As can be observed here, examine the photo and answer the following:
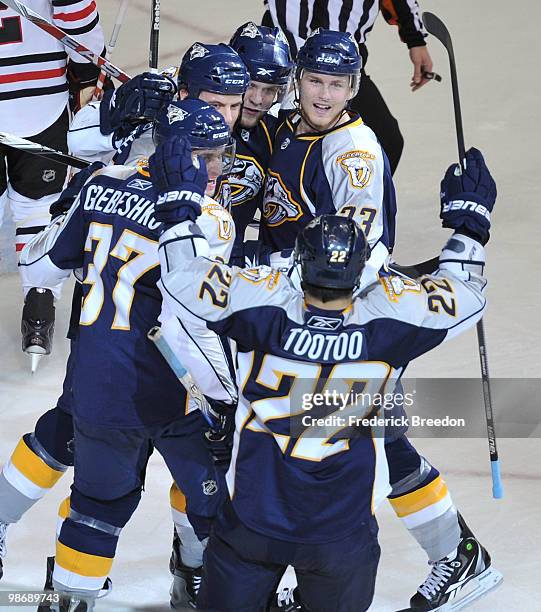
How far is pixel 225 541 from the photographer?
2.62 m

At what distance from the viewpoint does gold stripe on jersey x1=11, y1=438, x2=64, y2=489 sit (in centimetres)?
322

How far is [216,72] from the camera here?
331 centimetres

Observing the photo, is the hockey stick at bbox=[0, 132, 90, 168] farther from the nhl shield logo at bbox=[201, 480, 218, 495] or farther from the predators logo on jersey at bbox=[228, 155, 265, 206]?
the nhl shield logo at bbox=[201, 480, 218, 495]

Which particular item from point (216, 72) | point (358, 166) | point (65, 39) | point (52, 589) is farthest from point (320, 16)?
point (52, 589)

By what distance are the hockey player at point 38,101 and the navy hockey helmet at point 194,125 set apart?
1.69 meters

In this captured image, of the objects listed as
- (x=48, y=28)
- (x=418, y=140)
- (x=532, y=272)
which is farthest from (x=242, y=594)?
(x=418, y=140)

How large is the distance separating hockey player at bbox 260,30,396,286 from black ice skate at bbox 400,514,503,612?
2.56 ft

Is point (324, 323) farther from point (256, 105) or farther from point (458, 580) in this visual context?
point (256, 105)

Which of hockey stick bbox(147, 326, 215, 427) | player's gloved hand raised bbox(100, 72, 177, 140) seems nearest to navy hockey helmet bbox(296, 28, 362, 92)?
Result: player's gloved hand raised bbox(100, 72, 177, 140)

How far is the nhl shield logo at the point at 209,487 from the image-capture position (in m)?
3.01

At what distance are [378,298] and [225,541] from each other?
590 millimetres

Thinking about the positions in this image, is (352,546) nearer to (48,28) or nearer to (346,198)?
(346,198)

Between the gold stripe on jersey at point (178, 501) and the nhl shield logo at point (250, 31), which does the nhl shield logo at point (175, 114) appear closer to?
the nhl shield logo at point (250, 31)

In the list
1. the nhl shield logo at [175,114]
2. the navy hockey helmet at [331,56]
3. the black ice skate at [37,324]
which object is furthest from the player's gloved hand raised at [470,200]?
the black ice skate at [37,324]
